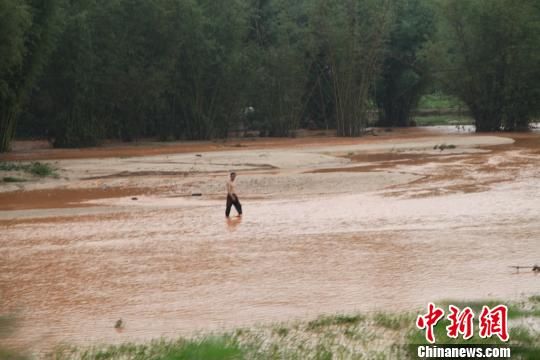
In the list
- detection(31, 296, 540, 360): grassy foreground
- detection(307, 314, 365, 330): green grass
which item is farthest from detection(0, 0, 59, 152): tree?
detection(31, 296, 540, 360): grassy foreground

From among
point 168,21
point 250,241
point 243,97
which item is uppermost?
point 168,21

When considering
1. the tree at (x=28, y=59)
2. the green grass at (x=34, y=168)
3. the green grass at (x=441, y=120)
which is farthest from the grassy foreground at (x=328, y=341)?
the green grass at (x=441, y=120)

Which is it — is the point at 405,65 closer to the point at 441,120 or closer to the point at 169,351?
the point at 441,120

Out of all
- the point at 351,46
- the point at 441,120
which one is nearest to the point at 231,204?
the point at 351,46

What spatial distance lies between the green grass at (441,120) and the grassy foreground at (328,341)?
164 ft

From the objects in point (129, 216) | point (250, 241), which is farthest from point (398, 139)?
point (250, 241)

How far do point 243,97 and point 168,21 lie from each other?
6.20 metres

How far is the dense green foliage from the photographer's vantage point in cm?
3822

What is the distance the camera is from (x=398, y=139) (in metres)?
42.9

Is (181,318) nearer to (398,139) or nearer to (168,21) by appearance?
(168,21)

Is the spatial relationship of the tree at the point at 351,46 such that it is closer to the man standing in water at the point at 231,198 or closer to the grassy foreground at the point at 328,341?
the man standing in water at the point at 231,198

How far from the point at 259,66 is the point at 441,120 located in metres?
21.7

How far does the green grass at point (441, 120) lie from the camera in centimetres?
5859

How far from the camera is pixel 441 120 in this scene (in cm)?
6262
